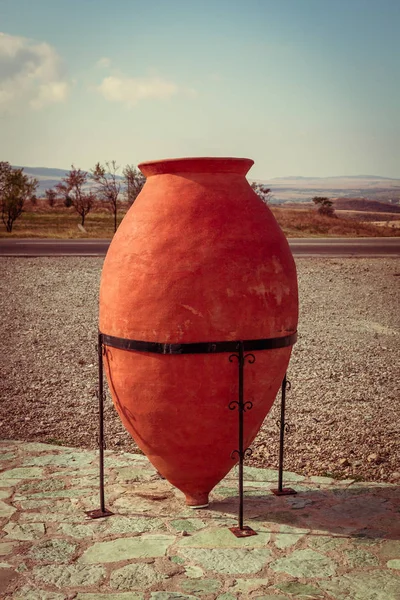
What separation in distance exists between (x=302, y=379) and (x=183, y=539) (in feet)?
12.5

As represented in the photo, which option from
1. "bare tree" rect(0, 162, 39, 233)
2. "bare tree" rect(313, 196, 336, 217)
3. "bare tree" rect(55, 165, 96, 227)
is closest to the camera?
"bare tree" rect(0, 162, 39, 233)

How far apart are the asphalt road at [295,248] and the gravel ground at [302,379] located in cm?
655

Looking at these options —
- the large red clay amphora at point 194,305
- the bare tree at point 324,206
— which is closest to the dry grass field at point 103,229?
the bare tree at point 324,206

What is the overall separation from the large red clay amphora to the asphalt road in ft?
53.2

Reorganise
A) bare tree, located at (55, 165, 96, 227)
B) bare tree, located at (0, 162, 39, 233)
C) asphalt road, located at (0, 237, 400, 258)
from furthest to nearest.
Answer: bare tree, located at (55, 165, 96, 227) → bare tree, located at (0, 162, 39, 233) → asphalt road, located at (0, 237, 400, 258)

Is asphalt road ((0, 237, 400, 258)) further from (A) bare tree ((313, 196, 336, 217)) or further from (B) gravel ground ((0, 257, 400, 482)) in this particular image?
(A) bare tree ((313, 196, 336, 217))

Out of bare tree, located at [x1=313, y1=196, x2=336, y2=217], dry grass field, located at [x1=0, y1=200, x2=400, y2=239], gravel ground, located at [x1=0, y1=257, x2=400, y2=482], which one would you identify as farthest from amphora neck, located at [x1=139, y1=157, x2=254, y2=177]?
bare tree, located at [x1=313, y1=196, x2=336, y2=217]

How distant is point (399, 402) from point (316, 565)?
336 cm

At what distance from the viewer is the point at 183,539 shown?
13.0ft

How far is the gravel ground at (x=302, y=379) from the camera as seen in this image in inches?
219

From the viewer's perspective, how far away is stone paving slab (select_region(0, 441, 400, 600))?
3.45 m

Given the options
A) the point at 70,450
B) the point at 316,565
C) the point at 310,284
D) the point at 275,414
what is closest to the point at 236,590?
the point at 316,565

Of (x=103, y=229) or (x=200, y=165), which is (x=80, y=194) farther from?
(x=200, y=165)

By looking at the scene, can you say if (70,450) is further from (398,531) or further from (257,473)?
(398,531)
